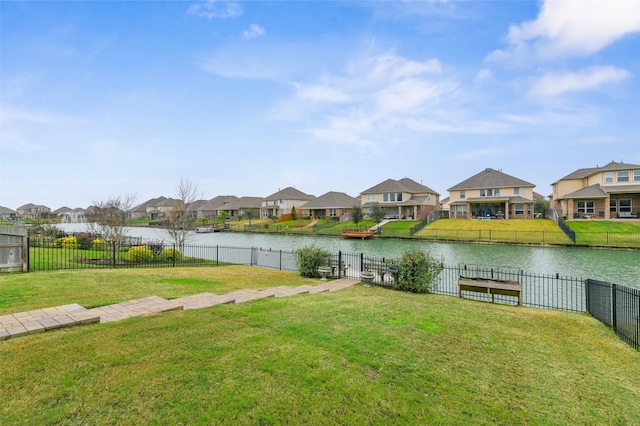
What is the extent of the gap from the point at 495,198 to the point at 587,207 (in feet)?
35.0

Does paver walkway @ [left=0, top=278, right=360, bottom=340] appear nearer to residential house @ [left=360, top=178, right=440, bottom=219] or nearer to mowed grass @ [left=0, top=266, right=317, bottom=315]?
mowed grass @ [left=0, top=266, right=317, bottom=315]

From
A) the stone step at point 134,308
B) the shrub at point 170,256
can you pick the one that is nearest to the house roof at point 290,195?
the shrub at point 170,256

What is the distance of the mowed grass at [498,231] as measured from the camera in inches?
1277

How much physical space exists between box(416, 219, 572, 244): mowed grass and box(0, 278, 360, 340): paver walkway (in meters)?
32.1

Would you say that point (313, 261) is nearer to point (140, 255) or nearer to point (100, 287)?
point (100, 287)

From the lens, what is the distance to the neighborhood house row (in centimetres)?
4088

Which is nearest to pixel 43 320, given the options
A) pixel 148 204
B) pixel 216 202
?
pixel 216 202

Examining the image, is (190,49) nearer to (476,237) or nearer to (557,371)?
(557,371)

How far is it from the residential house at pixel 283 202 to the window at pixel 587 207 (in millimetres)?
51951

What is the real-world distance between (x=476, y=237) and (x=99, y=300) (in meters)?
35.3

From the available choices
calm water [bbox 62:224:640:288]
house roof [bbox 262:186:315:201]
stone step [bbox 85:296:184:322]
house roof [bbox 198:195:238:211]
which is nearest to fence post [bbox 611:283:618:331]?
calm water [bbox 62:224:640:288]

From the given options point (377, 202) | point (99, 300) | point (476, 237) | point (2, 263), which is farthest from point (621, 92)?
point (377, 202)

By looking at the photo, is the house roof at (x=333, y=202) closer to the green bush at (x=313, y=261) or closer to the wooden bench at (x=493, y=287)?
the green bush at (x=313, y=261)

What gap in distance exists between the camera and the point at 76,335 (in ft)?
15.7
